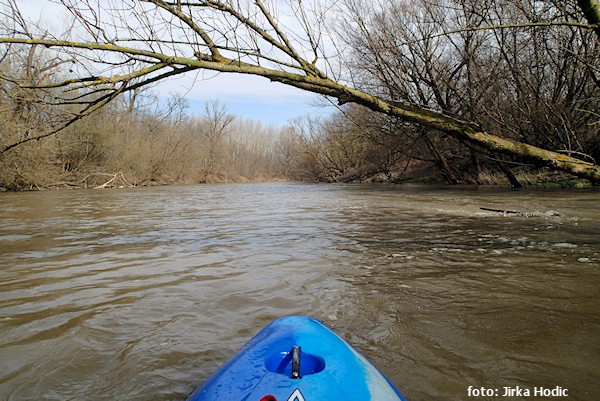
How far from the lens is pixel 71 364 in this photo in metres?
2.00

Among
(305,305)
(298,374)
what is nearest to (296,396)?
(298,374)

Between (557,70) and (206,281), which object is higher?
(557,70)

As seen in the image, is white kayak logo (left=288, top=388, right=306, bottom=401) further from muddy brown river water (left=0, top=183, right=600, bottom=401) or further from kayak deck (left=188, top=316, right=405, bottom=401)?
muddy brown river water (left=0, top=183, right=600, bottom=401)

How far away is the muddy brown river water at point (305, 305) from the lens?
188 centimetres

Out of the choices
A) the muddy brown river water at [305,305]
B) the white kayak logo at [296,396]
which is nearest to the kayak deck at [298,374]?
the white kayak logo at [296,396]

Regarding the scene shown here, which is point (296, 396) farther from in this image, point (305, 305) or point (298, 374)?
point (305, 305)

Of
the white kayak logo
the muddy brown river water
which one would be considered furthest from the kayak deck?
the muddy brown river water

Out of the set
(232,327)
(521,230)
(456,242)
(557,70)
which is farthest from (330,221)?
(557,70)

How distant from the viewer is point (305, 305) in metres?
2.81

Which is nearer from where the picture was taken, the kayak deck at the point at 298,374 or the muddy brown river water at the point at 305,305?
the kayak deck at the point at 298,374

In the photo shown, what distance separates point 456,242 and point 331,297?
272cm

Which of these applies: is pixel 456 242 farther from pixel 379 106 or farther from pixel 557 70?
pixel 557 70

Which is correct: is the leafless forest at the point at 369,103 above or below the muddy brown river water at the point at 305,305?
above

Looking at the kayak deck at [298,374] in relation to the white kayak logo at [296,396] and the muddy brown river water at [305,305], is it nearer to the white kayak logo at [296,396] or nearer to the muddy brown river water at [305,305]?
the white kayak logo at [296,396]
